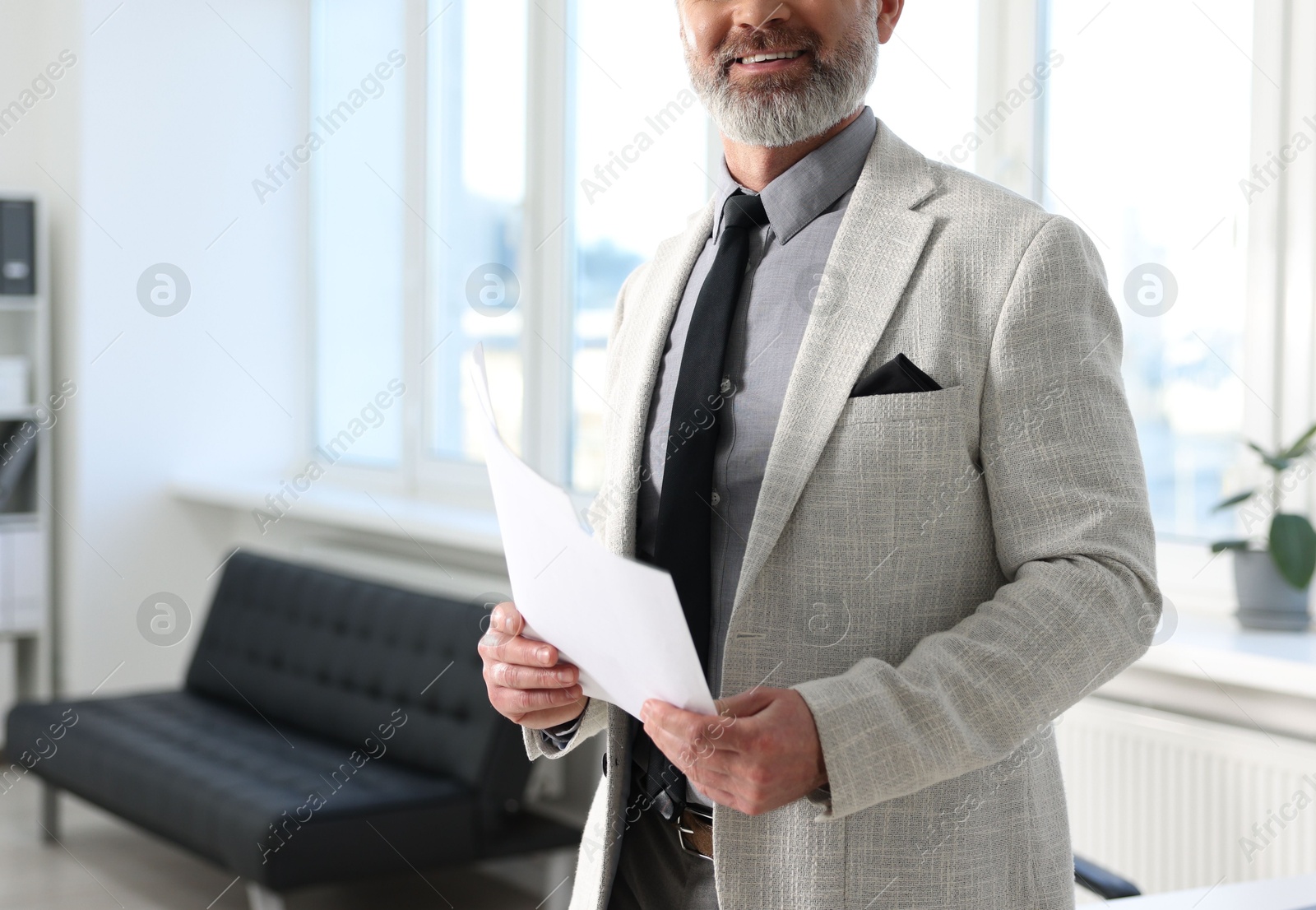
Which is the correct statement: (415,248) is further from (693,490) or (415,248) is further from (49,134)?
(693,490)

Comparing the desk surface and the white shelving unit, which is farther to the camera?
the white shelving unit

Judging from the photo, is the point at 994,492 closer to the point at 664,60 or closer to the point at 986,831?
the point at 986,831

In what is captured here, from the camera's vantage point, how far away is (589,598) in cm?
91

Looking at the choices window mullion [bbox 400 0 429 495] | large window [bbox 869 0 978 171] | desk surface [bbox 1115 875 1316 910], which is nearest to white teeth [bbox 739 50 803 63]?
desk surface [bbox 1115 875 1316 910]

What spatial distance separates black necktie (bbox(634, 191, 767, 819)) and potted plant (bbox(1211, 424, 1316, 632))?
4.60 ft

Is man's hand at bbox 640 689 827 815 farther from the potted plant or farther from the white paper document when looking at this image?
the potted plant

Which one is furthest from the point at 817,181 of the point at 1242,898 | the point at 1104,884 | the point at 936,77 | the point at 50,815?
the point at 50,815

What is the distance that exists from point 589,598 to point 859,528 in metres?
0.23

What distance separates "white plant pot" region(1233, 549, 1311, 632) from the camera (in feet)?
7.34

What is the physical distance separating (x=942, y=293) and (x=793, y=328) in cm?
15

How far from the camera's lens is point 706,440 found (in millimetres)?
1133

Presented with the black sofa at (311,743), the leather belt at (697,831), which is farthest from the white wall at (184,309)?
the leather belt at (697,831)

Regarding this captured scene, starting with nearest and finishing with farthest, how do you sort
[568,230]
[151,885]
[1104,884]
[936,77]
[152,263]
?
[1104,884] → [936,77] → [151,885] → [568,230] → [152,263]

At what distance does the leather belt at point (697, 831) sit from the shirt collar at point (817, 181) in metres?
0.52
